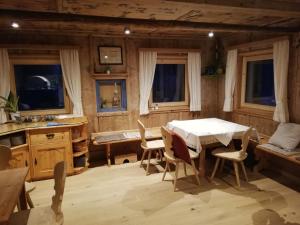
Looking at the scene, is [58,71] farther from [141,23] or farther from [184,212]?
[184,212]

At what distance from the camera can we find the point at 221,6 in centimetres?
227

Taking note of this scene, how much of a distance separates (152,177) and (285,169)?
2068 mm

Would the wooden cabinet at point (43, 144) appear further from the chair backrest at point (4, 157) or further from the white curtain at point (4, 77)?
the chair backrest at point (4, 157)

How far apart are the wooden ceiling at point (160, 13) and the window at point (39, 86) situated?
806mm

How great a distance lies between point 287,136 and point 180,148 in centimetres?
157

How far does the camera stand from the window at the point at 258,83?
397 centimetres

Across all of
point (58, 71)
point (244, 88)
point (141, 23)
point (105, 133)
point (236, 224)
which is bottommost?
point (236, 224)

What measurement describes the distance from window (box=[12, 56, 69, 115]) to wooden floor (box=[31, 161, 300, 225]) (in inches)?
52.8

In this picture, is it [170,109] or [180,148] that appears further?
[170,109]

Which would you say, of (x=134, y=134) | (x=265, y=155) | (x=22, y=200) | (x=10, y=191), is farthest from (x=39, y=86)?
(x=265, y=155)

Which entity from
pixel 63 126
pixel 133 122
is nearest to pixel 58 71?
pixel 63 126

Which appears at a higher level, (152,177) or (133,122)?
(133,122)

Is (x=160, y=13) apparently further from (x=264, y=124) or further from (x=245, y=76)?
(x=264, y=124)

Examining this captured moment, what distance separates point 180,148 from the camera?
3.05 metres
